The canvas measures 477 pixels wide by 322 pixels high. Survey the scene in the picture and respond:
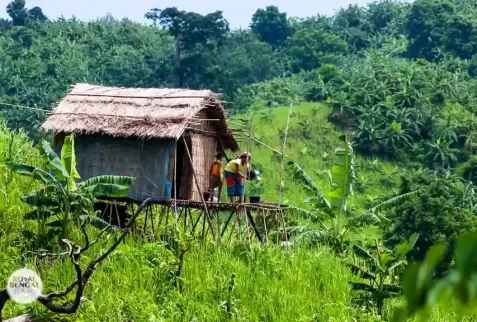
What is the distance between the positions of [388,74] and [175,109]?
18603 mm

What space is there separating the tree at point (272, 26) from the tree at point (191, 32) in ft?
32.9

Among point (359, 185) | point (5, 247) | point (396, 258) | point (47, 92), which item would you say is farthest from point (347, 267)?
point (47, 92)

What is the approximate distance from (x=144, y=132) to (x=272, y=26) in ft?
110

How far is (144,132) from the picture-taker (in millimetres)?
9172

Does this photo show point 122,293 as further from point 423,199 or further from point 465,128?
point 465,128

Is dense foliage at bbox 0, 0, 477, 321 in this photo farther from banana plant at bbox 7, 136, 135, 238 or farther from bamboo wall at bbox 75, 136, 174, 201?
bamboo wall at bbox 75, 136, 174, 201

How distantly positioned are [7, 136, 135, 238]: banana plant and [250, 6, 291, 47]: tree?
34.0m

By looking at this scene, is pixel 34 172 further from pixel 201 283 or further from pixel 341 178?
pixel 341 178

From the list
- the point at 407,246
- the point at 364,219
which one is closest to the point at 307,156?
the point at 364,219

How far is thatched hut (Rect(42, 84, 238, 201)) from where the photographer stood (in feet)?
30.5

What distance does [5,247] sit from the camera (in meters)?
8.90

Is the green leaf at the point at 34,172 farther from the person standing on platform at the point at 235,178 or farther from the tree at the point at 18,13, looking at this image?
the tree at the point at 18,13

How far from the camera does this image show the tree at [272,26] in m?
42.0

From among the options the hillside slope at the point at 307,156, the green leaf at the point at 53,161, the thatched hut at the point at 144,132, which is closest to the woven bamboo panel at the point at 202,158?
the thatched hut at the point at 144,132
